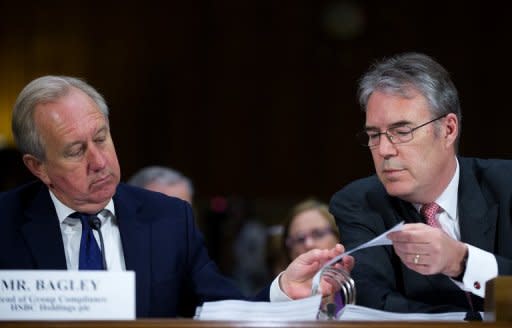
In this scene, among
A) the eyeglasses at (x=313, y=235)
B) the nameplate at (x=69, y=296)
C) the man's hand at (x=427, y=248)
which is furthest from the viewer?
the eyeglasses at (x=313, y=235)

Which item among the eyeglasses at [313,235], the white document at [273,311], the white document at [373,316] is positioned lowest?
the eyeglasses at [313,235]

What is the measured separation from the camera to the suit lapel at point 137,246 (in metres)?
2.61

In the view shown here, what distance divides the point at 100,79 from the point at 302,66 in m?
1.99

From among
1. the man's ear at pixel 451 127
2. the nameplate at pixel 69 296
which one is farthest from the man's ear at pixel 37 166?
the man's ear at pixel 451 127

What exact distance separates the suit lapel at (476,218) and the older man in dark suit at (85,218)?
39 centimetres

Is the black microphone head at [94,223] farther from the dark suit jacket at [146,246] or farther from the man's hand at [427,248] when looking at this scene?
the man's hand at [427,248]

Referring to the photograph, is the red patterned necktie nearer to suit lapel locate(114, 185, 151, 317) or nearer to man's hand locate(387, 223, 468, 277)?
man's hand locate(387, 223, 468, 277)

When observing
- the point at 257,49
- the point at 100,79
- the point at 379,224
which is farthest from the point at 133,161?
the point at 379,224

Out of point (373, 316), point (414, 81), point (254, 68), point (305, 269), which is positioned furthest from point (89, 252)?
point (254, 68)

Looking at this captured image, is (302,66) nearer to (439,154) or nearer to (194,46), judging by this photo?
(194,46)

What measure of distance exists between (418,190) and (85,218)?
0.99 m

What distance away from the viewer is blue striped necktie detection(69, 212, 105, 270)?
2.54 m

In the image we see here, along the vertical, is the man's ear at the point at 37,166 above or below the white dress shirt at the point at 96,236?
above

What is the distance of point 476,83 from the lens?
8.63m
